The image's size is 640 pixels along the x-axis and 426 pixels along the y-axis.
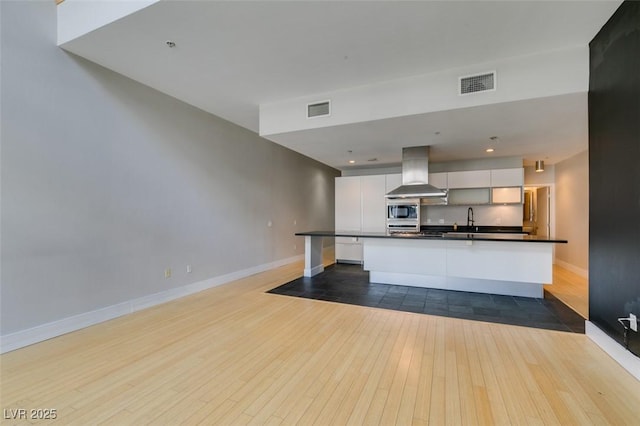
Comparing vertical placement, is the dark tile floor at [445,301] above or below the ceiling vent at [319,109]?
below

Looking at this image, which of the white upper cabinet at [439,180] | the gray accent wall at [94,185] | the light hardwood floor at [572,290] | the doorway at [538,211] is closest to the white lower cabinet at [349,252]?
the white upper cabinet at [439,180]

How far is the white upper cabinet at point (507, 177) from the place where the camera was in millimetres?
5551

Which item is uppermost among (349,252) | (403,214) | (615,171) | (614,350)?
(615,171)

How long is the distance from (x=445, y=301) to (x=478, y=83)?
9.16ft

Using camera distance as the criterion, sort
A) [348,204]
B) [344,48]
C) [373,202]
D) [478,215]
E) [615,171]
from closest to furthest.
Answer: [615,171]
[344,48]
[478,215]
[373,202]
[348,204]

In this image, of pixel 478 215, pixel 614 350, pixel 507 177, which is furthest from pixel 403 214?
pixel 614 350

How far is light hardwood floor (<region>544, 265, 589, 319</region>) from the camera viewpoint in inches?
142

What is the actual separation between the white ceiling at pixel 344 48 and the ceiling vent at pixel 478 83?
0.16m

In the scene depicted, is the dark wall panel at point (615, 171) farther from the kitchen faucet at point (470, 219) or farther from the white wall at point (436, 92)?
the kitchen faucet at point (470, 219)

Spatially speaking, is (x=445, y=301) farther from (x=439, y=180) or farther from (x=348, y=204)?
(x=348, y=204)

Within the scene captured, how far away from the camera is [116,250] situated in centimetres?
335

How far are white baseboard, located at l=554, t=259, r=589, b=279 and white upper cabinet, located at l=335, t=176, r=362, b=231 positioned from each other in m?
4.32

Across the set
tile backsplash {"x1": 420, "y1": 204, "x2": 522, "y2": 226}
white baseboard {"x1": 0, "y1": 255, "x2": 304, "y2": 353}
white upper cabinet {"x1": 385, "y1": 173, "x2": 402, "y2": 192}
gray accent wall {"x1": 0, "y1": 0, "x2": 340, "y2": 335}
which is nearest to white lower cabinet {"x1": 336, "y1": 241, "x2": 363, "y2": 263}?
white upper cabinet {"x1": 385, "y1": 173, "x2": 402, "y2": 192}

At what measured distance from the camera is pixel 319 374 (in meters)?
2.12
